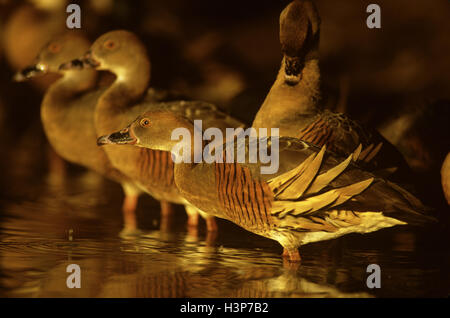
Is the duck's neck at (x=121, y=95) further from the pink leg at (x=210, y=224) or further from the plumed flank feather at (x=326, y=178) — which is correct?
the plumed flank feather at (x=326, y=178)

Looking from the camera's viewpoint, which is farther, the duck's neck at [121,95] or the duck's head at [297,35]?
the duck's neck at [121,95]

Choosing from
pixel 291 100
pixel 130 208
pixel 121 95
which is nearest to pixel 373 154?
pixel 291 100

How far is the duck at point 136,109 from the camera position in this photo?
689cm

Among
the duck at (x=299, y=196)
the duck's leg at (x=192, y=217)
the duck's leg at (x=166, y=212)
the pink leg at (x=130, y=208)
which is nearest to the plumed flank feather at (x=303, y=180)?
the duck at (x=299, y=196)

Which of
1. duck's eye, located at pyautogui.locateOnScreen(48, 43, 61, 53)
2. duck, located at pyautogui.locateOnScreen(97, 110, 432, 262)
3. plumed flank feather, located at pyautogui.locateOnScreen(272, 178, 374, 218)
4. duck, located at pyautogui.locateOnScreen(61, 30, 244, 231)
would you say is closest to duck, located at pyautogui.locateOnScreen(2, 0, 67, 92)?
duck's eye, located at pyautogui.locateOnScreen(48, 43, 61, 53)

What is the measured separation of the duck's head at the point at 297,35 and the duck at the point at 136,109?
83cm

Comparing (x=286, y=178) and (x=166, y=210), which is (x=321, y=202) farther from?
(x=166, y=210)

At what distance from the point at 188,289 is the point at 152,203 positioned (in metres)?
3.97

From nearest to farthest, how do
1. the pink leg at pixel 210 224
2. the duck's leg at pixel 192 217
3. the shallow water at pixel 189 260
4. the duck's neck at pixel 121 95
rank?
the shallow water at pixel 189 260
the pink leg at pixel 210 224
the duck's leg at pixel 192 217
the duck's neck at pixel 121 95

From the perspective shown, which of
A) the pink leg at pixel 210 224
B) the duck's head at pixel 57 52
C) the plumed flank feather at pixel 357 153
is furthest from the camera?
the duck's head at pixel 57 52

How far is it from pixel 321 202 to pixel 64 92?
3.88 m

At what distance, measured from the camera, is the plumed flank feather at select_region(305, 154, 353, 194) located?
513 centimetres
